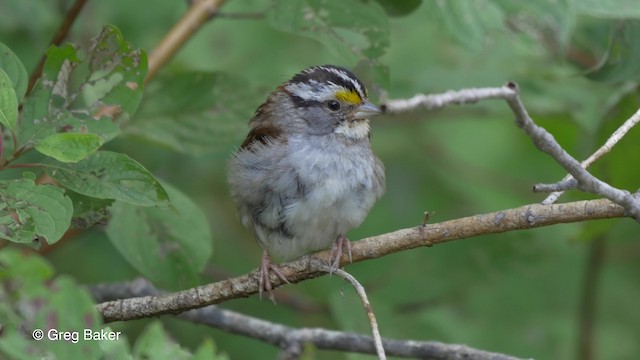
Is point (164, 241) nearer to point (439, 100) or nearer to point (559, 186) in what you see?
point (559, 186)

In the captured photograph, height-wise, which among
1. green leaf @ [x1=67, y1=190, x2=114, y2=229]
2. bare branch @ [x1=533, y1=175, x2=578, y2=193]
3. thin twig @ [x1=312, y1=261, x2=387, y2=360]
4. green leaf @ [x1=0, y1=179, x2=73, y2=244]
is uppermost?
bare branch @ [x1=533, y1=175, x2=578, y2=193]

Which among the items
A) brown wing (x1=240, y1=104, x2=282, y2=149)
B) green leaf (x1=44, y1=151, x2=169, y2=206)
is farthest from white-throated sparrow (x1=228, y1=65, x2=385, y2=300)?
green leaf (x1=44, y1=151, x2=169, y2=206)

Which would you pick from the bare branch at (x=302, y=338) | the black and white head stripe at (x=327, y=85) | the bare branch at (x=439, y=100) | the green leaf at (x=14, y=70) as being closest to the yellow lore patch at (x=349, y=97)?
the black and white head stripe at (x=327, y=85)

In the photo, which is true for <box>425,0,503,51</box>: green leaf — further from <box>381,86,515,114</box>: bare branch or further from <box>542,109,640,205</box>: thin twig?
<box>381,86,515,114</box>: bare branch

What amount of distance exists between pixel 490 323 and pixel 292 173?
167 cm

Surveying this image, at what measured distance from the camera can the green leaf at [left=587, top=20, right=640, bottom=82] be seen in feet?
13.1

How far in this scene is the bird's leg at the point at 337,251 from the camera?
3.28m

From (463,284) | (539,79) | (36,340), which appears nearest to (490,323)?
(463,284)

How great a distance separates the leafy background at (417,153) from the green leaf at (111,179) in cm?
19

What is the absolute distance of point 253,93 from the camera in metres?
4.30

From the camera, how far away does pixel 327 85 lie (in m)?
4.58

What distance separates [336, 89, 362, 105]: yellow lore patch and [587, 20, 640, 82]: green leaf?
102cm

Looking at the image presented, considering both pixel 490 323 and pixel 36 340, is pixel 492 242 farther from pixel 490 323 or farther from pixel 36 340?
pixel 36 340

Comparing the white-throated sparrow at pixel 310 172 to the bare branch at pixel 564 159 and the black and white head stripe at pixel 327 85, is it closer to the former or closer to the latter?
the black and white head stripe at pixel 327 85
